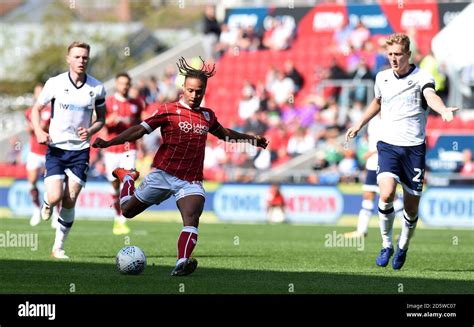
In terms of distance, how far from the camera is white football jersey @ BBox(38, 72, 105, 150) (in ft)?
49.0

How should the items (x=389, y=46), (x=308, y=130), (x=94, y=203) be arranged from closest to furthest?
(x=389, y=46) → (x=94, y=203) → (x=308, y=130)

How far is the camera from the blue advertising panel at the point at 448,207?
26.0 m

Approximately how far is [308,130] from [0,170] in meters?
8.73

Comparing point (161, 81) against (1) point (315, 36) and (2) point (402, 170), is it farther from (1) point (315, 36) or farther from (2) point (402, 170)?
(2) point (402, 170)

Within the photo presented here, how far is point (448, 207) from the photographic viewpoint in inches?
1033

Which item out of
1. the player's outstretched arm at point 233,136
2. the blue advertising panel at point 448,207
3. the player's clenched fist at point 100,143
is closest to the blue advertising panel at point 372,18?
the blue advertising panel at point 448,207

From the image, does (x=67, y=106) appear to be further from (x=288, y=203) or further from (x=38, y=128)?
(x=288, y=203)

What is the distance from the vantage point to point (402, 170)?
45.3 feet

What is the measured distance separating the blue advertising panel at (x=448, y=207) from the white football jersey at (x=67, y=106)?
13.0 m

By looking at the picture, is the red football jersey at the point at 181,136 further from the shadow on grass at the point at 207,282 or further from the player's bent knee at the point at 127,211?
the shadow on grass at the point at 207,282

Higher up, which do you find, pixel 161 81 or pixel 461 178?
pixel 161 81
